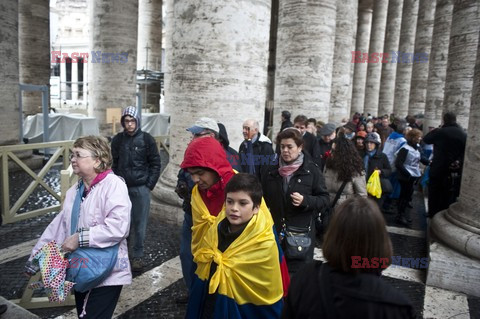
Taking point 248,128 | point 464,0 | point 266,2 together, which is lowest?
point 248,128

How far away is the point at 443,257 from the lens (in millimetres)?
4102

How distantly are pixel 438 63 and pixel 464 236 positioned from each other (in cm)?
1111

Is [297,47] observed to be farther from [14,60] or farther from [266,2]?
[14,60]

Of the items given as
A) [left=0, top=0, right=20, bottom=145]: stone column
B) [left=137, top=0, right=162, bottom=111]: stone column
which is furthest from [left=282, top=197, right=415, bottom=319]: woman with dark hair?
[left=137, top=0, right=162, bottom=111]: stone column

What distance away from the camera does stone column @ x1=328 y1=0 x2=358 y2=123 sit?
13383mm

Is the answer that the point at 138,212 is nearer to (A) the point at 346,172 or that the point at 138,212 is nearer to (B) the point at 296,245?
(B) the point at 296,245

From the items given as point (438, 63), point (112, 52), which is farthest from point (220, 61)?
point (438, 63)

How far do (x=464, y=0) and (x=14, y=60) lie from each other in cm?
1047

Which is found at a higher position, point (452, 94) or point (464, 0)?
point (464, 0)

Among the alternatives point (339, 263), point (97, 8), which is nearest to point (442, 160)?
point (339, 263)

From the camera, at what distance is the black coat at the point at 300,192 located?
307 centimetres

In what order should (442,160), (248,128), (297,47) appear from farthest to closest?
(297,47) → (442,160) → (248,128)

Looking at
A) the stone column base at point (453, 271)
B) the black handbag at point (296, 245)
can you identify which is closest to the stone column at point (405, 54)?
the stone column base at point (453, 271)

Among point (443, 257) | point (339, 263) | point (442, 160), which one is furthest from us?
point (442, 160)
